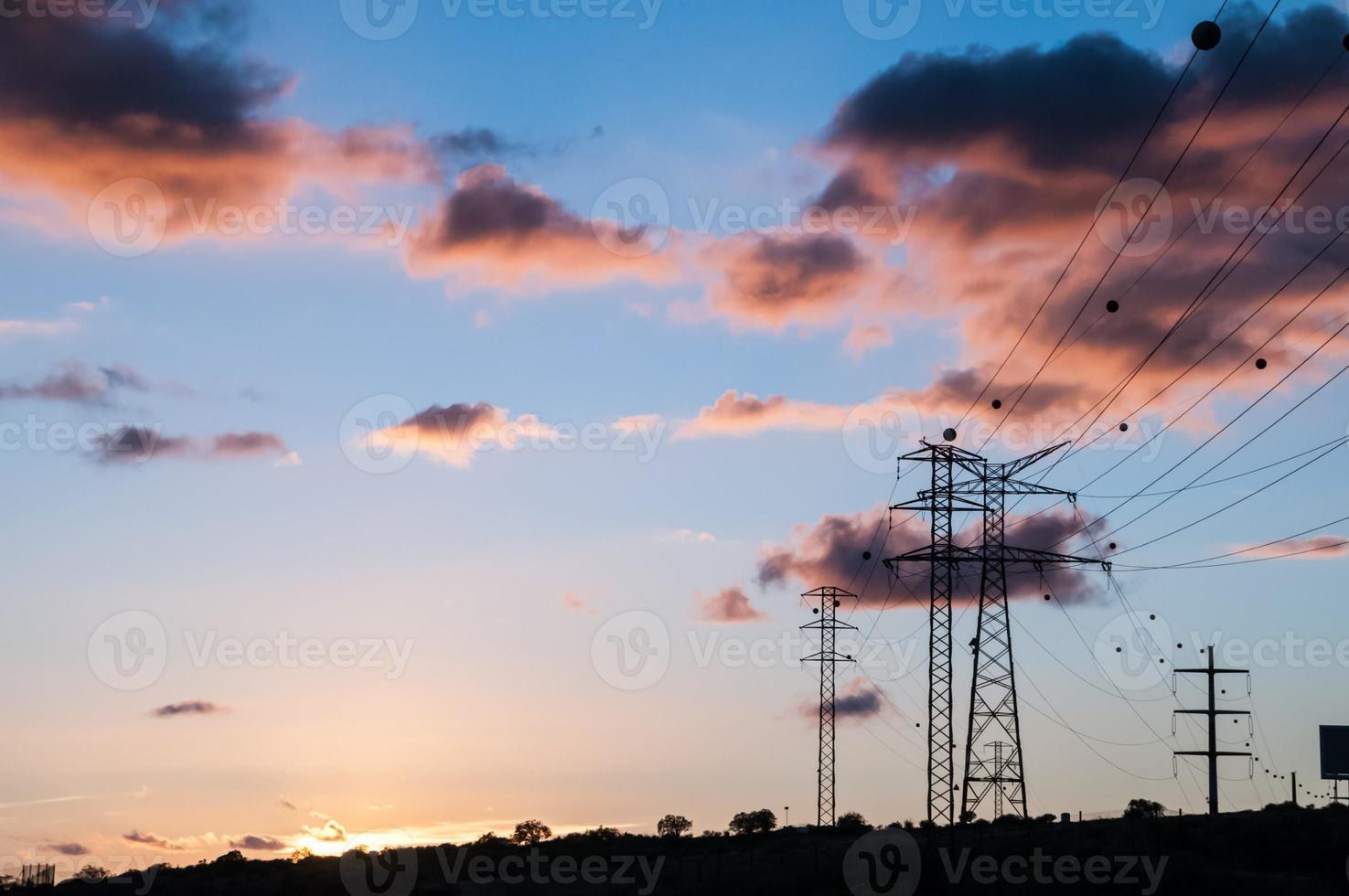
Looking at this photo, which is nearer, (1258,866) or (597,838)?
(1258,866)

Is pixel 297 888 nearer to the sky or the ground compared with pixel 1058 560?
nearer to the ground

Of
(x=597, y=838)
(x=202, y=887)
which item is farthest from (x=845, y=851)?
(x=597, y=838)

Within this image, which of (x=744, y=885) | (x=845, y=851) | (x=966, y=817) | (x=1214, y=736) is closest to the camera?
(x=744, y=885)

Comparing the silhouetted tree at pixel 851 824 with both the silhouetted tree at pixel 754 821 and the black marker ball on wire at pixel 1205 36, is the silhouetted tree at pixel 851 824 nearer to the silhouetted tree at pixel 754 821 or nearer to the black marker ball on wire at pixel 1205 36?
the silhouetted tree at pixel 754 821

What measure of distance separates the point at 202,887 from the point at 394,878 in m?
14.4

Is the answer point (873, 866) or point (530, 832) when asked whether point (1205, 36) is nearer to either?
point (873, 866)

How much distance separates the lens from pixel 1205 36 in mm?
26516

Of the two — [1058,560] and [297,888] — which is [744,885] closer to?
[1058,560]

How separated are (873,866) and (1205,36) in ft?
205

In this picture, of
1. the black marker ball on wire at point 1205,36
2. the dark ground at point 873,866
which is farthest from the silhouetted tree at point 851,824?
the black marker ball on wire at point 1205,36

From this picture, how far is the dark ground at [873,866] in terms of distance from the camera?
72375 mm

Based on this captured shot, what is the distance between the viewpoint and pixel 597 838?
150 metres

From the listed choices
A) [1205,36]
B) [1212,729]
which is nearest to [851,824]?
[1212,729]

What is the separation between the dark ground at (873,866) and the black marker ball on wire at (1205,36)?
2015 inches
